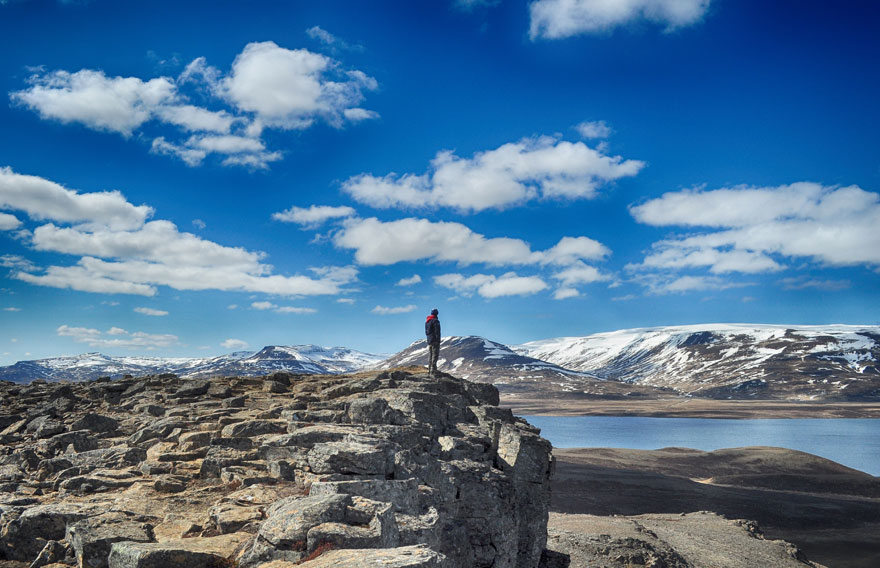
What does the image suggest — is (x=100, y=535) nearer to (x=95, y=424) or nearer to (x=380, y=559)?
(x=380, y=559)

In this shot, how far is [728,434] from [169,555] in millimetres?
→ 162954

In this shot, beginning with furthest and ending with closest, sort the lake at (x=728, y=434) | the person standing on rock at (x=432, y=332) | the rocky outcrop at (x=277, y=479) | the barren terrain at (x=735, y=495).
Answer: the lake at (x=728, y=434)
the barren terrain at (x=735, y=495)
the person standing on rock at (x=432, y=332)
the rocky outcrop at (x=277, y=479)

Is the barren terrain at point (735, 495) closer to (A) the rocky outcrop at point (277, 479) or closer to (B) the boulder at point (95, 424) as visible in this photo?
(A) the rocky outcrop at point (277, 479)

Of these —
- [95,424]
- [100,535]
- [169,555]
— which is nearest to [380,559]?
[169,555]

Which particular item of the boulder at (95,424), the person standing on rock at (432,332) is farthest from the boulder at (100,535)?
the person standing on rock at (432,332)

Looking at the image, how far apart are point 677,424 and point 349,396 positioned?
176 m

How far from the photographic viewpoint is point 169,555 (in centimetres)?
759

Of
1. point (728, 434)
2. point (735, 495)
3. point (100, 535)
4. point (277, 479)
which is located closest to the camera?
point (100, 535)

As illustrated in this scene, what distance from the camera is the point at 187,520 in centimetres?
1034

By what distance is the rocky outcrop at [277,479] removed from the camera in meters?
8.16

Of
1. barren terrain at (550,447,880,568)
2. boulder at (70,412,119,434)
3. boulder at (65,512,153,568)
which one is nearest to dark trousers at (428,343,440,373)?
boulder at (70,412,119,434)

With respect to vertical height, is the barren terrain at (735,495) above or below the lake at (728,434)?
above

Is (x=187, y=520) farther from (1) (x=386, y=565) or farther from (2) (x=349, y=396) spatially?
(2) (x=349, y=396)

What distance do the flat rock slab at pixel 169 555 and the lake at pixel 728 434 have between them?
4262 inches
